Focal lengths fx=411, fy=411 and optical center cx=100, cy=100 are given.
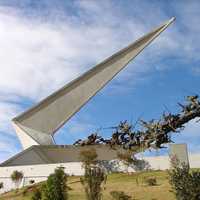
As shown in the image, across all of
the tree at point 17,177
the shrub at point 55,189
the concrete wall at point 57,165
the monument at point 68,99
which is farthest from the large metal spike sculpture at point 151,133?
the monument at point 68,99

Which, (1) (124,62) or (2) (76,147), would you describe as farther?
(1) (124,62)

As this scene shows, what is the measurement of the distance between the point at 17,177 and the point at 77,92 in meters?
12.2

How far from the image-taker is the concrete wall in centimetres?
3684

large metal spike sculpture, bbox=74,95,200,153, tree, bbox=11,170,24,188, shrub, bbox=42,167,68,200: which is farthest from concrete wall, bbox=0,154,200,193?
large metal spike sculpture, bbox=74,95,200,153

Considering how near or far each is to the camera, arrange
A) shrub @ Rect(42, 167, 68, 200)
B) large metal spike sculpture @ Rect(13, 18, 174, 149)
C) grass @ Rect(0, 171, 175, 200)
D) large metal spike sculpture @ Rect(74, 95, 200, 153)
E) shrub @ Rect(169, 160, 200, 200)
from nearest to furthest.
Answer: large metal spike sculpture @ Rect(74, 95, 200, 153), shrub @ Rect(169, 160, 200, 200), shrub @ Rect(42, 167, 68, 200), grass @ Rect(0, 171, 175, 200), large metal spike sculpture @ Rect(13, 18, 174, 149)

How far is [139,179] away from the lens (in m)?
29.3

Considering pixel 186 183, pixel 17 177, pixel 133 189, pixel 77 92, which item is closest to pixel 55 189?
pixel 133 189

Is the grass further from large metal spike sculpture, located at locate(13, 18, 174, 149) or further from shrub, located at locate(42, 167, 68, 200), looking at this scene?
large metal spike sculpture, located at locate(13, 18, 174, 149)

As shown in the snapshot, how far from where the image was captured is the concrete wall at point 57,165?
1451 inches

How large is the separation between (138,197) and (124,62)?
2490 centimetres

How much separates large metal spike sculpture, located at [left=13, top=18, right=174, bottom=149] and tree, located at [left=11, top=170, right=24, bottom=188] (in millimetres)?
6798

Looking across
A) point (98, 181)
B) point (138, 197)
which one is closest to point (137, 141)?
point (98, 181)

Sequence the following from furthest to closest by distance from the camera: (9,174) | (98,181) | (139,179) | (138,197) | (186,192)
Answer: (9,174)
(139,179)
(138,197)
(98,181)
(186,192)

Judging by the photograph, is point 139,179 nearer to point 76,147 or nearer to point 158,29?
point 76,147
